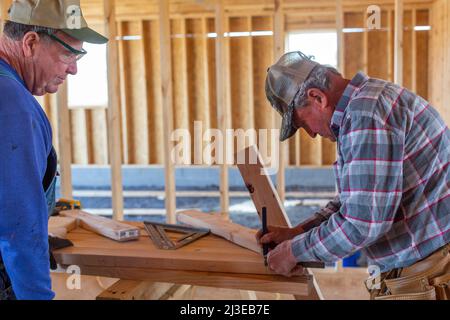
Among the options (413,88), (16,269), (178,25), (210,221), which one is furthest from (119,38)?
(16,269)

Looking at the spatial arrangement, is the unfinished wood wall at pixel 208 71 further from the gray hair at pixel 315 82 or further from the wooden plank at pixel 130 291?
the gray hair at pixel 315 82

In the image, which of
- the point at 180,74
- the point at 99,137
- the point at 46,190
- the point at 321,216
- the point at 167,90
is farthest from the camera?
the point at 99,137

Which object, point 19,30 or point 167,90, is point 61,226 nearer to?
point 19,30

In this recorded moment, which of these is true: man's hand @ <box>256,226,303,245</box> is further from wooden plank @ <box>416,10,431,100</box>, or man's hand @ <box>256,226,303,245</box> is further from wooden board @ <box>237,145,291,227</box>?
wooden plank @ <box>416,10,431,100</box>

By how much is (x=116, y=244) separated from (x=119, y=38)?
7.96 meters

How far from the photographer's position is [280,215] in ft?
7.44

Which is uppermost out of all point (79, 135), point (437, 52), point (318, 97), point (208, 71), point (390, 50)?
point (390, 50)

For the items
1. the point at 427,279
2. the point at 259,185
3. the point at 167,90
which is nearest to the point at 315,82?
the point at 259,185

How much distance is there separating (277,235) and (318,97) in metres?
0.60

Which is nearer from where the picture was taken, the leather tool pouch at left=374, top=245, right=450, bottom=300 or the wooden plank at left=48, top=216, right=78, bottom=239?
the leather tool pouch at left=374, top=245, right=450, bottom=300

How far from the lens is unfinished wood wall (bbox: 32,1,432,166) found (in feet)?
29.7

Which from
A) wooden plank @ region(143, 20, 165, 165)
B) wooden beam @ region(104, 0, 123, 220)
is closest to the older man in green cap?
wooden beam @ region(104, 0, 123, 220)

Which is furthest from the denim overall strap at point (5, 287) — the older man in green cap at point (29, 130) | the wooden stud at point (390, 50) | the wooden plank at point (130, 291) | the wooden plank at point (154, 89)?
the wooden stud at point (390, 50)

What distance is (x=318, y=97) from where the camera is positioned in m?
1.76
